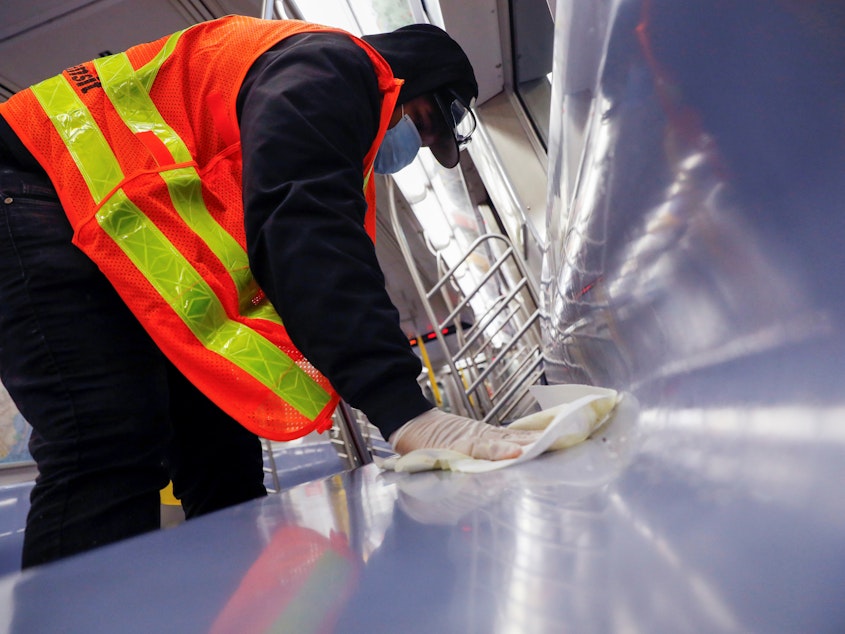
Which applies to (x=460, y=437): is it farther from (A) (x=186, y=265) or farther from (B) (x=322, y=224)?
(A) (x=186, y=265)

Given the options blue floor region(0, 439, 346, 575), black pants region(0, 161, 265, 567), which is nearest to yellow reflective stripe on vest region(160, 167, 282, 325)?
black pants region(0, 161, 265, 567)

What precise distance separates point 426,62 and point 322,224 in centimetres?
58

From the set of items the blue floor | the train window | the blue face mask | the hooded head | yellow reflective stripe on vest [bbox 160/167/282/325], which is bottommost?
the blue floor

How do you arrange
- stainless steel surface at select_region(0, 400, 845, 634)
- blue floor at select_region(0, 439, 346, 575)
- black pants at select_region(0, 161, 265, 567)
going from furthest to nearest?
blue floor at select_region(0, 439, 346, 575) < black pants at select_region(0, 161, 265, 567) < stainless steel surface at select_region(0, 400, 845, 634)

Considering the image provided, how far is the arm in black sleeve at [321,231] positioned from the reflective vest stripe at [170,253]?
8 cm

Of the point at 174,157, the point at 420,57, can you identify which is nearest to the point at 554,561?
the point at 174,157

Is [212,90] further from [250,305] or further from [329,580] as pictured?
[329,580]

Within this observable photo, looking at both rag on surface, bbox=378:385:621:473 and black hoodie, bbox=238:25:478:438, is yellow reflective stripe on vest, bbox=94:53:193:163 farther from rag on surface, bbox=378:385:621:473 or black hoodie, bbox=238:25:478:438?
rag on surface, bbox=378:385:621:473

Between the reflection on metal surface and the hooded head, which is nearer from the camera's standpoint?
the reflection on metal surface

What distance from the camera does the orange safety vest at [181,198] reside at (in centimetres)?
81

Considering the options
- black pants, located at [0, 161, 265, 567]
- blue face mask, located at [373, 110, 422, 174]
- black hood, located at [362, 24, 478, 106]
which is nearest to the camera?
black pants, located at [0, 161, 265, 567]

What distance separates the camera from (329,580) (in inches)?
11.1

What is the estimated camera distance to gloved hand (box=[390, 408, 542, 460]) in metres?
0.67

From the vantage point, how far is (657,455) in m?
0.39
